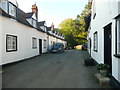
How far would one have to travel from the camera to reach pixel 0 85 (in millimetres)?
5426

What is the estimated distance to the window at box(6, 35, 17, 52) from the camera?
10789 mm

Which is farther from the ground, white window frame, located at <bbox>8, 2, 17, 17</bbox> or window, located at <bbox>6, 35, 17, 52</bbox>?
white window frame, located at <bbox>8, 2, 17, 17</bbox>

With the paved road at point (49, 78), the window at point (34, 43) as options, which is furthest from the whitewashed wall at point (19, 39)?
the paved road at point (49, 78)

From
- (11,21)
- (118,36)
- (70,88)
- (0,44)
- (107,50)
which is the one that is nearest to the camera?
(70,88)

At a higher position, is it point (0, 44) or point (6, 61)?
point (0, 44)

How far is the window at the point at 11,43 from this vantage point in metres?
10.8

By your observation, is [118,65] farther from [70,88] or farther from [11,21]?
[11,21]

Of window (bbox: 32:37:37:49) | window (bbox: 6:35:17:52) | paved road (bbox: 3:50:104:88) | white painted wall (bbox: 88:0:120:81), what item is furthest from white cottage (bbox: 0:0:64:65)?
white painted wall (bbox: 88:0:120:81)

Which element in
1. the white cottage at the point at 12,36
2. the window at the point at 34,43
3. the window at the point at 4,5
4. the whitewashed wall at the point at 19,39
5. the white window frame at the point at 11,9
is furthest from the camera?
the window at the point at 34,43

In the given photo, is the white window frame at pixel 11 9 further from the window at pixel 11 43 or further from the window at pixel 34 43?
the window at pixel 34 43

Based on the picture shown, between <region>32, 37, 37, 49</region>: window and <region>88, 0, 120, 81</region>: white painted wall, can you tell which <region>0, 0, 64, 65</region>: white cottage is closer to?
<region>32, 37, 37, 49</region>: window

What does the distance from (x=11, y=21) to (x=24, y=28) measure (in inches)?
120

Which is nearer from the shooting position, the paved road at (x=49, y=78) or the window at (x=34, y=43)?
the paved road at (x=49, y=78)

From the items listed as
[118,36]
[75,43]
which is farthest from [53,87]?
[75,43]
